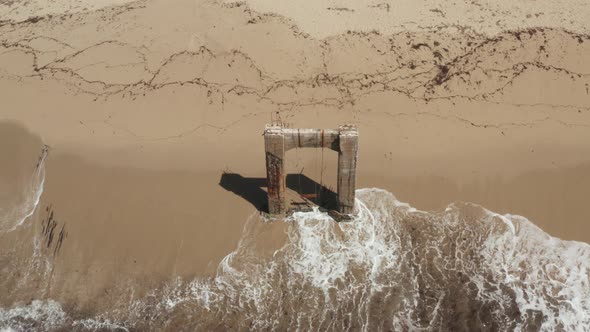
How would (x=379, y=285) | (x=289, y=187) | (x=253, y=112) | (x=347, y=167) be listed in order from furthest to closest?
(x=253, y=112)
(x=289, y=187)
(x=347, y=167)
(x=379, y=285)

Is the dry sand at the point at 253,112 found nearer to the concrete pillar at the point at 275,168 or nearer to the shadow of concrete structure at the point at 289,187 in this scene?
the shadow of concrete structure at the point at 289,187

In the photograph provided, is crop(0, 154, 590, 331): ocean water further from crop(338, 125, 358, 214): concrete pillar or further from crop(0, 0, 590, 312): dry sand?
crop(338, 125, 358, 214): concrete pillar

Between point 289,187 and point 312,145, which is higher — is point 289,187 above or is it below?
below

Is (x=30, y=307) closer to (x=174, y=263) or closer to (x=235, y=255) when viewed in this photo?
(x=174, y=263)

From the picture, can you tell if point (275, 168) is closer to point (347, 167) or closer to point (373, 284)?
point (347, 167)

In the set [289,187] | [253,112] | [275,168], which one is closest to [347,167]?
[275,168]
